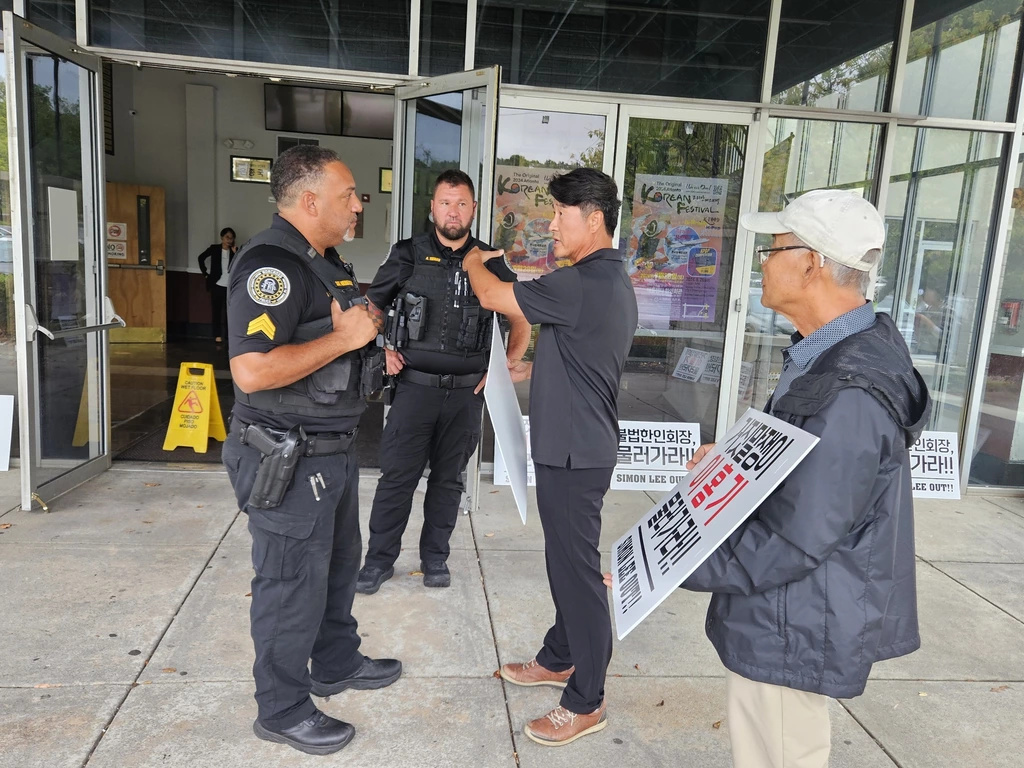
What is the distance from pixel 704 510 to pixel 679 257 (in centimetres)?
431

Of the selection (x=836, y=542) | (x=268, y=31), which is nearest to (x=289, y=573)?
(x=836, y=542)

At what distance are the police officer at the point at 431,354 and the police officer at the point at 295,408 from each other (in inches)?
35.7

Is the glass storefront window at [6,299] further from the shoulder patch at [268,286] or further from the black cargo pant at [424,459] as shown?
the shoulder patch at [268,286]

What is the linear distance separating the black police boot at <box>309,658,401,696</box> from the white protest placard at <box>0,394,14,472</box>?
347 centimetres

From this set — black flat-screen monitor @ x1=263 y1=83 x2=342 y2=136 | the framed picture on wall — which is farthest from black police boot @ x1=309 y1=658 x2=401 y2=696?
the framed picture on wall

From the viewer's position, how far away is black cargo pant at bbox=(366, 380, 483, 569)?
3344mm

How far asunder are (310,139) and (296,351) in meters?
10.6

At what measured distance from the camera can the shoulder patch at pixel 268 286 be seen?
6.66 feet

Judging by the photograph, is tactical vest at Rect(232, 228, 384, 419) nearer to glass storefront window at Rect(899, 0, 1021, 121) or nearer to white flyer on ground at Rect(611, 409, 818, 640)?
white flyer on ground at Rect(611, 409, 818, 640)

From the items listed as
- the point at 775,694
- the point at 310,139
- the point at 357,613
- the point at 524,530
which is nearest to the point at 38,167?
the point at 357,613

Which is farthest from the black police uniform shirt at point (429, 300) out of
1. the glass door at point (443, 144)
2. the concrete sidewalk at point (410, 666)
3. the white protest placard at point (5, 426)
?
the white protest placard at point (5, 426)

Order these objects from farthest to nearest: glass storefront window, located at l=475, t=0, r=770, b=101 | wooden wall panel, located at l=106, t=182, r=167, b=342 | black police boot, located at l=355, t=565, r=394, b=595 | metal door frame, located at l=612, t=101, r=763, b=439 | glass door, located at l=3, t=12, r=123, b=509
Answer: wooden wall panel, located at l=106, t=182, r=167, b=342 → metal door frame, located at l=612, t=101, r=763, b=439 → glass storefront window, located at l=475, t=0, r=770, b=101 → glass door, located at l=3, t=12, r=123, b=509 → black police boot, located at l=355, t=565, r=394, b=595

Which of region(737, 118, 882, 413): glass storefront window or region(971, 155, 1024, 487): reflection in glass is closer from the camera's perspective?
region(737, 118, 882, 413): glass storefront window

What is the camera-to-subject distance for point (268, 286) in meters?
2.04
